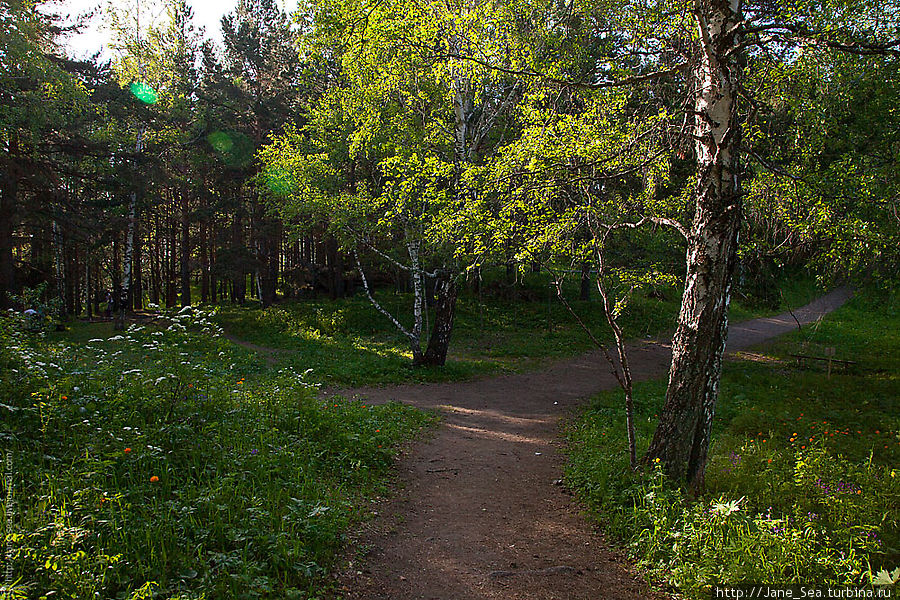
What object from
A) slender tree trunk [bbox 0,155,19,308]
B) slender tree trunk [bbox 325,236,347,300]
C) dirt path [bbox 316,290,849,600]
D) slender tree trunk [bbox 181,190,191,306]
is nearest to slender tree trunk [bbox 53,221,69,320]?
slender tree trunk [bbox 0,155,19,308]

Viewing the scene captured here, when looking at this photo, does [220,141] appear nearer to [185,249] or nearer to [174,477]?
[185,249]

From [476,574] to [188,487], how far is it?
254cm

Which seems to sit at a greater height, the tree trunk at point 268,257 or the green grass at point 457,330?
the tree trunk at point 268,257

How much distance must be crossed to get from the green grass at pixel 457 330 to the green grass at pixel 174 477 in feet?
20.8

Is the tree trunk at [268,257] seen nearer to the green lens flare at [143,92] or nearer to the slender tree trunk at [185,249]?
the slender tree trunk at [185,249]

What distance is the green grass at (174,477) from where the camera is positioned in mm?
3156

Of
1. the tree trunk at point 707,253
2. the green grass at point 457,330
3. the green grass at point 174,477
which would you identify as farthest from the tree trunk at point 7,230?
the tree trunk at point 707,253

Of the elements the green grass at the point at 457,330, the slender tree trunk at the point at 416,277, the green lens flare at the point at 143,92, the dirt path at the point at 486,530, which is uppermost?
the green lens flare at the point at 143,92

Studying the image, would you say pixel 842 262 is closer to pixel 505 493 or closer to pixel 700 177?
pixel 700 177

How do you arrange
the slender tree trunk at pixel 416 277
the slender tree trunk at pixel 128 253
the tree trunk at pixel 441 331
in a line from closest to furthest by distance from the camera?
the slender tree trunk at pixel 416 277, the tree trunk at pixel 441 331, the slender tree trunk at pixel 128 253

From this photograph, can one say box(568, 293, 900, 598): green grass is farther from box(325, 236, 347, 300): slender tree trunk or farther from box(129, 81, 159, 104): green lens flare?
box(129, 81, 159, 104): green lens flare

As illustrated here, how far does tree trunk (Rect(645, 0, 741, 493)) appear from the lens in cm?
472

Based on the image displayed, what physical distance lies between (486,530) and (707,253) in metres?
A: 3.47

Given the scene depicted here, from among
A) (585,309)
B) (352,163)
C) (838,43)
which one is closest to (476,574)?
(838,43)
